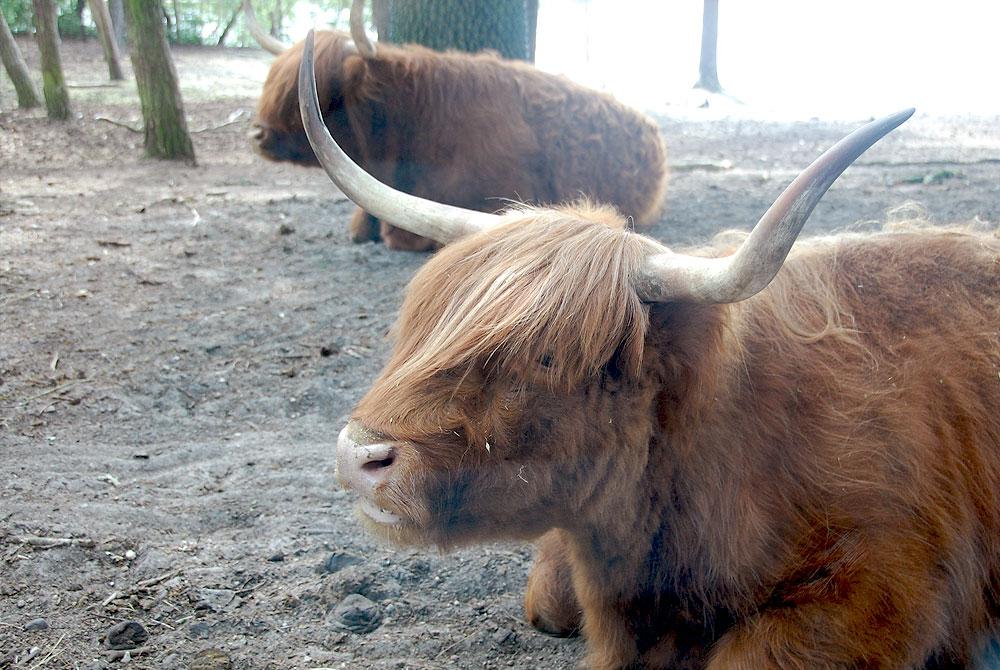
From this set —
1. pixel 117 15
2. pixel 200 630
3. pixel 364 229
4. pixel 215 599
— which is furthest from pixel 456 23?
pixel 117 15

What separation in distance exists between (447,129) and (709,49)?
522 inches

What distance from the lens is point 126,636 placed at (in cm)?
258

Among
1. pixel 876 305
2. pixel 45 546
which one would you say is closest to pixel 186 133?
pixel 45 546

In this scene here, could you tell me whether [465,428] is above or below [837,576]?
above

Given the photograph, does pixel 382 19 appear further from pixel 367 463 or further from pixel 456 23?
pixel 367 463

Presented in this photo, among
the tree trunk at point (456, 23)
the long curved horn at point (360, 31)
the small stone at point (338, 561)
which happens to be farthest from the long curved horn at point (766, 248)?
the tree trunk at point (456, 23)

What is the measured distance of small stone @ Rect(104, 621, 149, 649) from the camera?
255cm

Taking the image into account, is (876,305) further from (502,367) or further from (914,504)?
(502,367)

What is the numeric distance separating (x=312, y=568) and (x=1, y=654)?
914 mm

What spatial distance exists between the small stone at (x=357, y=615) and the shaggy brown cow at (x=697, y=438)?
2.04 feet

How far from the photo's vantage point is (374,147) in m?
6.88

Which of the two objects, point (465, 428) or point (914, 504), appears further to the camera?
point (914, 504)

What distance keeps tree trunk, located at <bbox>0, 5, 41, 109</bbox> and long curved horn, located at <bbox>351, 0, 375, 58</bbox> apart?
6644 millimetres

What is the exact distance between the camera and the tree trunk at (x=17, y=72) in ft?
36.2
